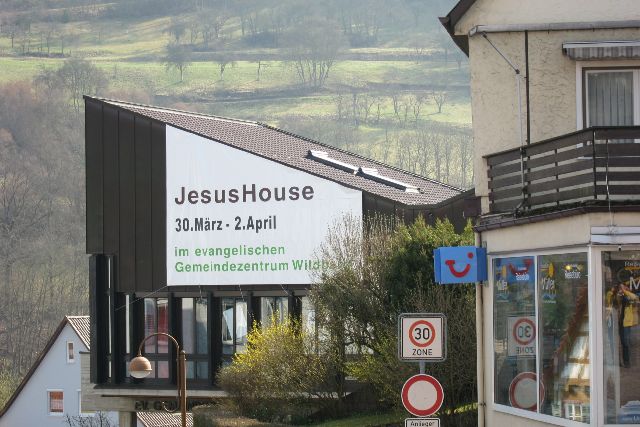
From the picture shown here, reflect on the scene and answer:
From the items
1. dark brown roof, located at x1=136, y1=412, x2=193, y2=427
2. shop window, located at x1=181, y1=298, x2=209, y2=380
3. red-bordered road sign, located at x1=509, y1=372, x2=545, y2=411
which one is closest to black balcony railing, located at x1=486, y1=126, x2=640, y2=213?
red-bordered road sign, located at x1=509, y1=372, x2=545, y2=411

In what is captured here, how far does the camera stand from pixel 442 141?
581ft

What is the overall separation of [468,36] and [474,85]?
0.78 metres

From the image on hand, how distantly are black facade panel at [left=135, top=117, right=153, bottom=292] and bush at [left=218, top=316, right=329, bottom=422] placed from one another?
11255mm

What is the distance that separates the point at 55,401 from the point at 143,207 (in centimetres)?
2753

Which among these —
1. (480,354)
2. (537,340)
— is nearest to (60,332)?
(480,354)

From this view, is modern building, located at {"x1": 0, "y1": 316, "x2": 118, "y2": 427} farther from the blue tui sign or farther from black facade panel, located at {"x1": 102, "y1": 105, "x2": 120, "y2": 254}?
the blue tui sign

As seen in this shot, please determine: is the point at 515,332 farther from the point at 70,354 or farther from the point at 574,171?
the point at 70,354

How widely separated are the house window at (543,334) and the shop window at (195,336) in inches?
919

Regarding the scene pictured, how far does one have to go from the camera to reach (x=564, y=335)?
58.1ft

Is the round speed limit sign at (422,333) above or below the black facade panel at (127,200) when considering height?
below

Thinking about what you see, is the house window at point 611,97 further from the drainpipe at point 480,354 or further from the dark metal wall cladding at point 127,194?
the dark metal wall cladding at point 127,194

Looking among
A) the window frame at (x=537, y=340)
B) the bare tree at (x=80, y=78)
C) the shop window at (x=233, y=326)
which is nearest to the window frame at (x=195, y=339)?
the shop window at (x=233, y=326)

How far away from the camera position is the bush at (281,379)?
32.1 meters

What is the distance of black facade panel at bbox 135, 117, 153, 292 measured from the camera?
144 feet
